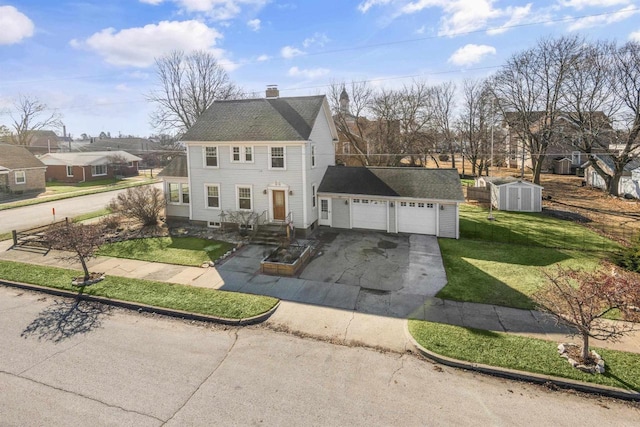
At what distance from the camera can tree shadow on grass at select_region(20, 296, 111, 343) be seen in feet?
32.3

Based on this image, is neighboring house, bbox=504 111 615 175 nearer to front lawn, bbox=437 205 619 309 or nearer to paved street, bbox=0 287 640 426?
front lawn, bbox=437 205 619 309

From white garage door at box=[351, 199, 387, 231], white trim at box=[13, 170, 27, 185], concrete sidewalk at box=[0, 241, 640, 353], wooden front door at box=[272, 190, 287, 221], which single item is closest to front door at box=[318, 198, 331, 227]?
white garage door at box=[351, 199, 387, 231]

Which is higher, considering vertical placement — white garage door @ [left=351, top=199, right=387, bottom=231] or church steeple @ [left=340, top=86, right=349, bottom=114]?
church steeple @ [left=340, top=86, right=349, bottom=114]

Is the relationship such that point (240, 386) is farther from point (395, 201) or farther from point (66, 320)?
point (395, 201)

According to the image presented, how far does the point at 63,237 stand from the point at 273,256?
306 inches

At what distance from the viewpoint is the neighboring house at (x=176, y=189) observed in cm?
2223

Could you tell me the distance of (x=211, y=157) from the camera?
20.9 metres

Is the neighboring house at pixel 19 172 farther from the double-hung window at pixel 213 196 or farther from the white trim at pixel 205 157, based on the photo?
the double-hung window at pixel 213 196

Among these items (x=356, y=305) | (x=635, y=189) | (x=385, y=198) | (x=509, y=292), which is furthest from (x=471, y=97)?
(x=356, y=305)

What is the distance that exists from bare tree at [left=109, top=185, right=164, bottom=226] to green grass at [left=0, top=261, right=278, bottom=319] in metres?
7.47

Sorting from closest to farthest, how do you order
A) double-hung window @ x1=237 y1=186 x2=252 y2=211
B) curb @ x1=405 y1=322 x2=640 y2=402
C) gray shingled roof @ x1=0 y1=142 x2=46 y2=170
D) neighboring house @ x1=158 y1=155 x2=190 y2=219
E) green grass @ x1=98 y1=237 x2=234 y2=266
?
curb @ x1=405 y1=322 x2=640 y2=402 < green grass @ x1=98 y1=237 x2=234 y2=266 < double-hung window @ x1=237 y1=186 x2=252 y2=211 < neighboring house @ x1=158 y1=155 x2=190 y2=219 < gray shingled roof @ x1=0 y1=142 x2=46 y2=170

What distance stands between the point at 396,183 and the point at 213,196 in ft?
36.2

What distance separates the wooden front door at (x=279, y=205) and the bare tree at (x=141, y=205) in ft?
25.6

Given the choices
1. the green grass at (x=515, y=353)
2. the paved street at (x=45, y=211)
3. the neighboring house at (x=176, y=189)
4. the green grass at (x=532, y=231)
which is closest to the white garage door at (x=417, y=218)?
the green grass at (x=532, y=231)
